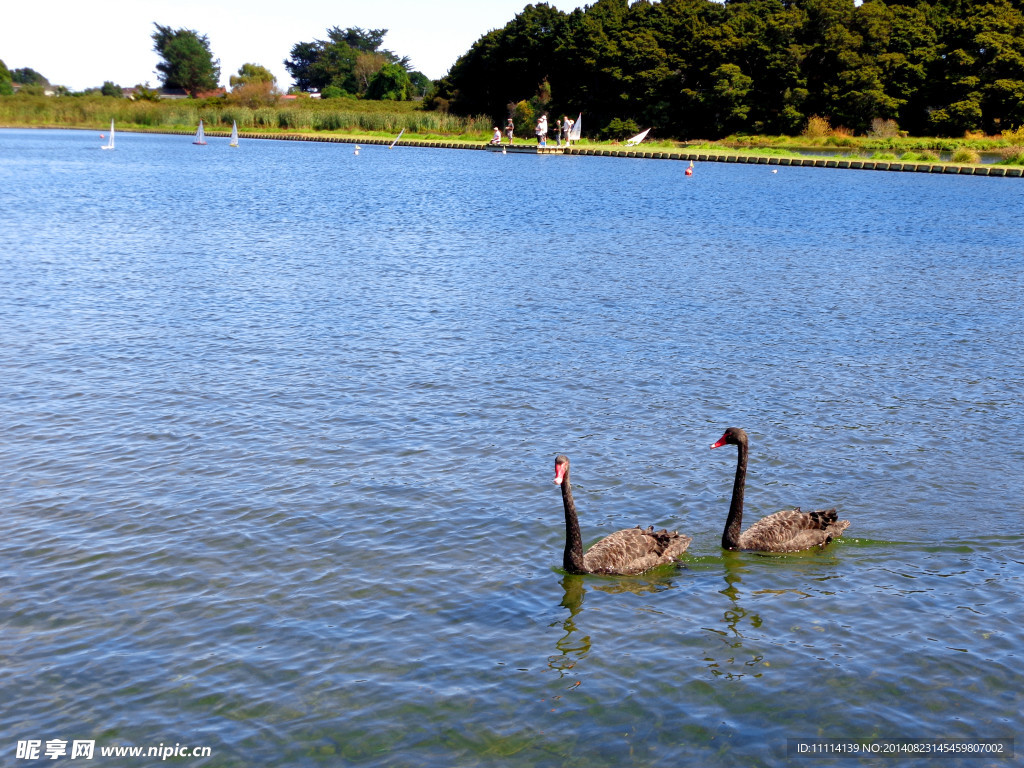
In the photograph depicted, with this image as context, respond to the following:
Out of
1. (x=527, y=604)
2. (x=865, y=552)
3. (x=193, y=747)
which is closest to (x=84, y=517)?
(x=193, y=747)

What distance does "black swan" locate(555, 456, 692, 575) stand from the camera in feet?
30.3

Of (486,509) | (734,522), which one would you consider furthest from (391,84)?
(734,522)

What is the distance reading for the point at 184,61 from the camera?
185m

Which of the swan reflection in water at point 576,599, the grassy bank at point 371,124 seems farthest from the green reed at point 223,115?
the swan reflection in water at point 576,599

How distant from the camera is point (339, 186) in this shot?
2149 inches

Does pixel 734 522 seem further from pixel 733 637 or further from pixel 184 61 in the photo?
pixel 184 61

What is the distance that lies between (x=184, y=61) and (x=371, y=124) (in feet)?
315

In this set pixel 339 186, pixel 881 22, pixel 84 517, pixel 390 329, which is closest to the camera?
pixel 84 517

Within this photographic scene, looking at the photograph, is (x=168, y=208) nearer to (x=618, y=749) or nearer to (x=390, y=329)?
(x=390, y=329)

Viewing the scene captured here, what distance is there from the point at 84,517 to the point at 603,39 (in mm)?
100330

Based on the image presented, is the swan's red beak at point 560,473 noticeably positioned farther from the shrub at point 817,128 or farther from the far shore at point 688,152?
the shrub at point 817,128

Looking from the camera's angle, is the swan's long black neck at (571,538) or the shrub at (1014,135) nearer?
the swan's long black neck at (571,538)

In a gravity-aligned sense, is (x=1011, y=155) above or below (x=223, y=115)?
below

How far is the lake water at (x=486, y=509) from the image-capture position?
721cm
